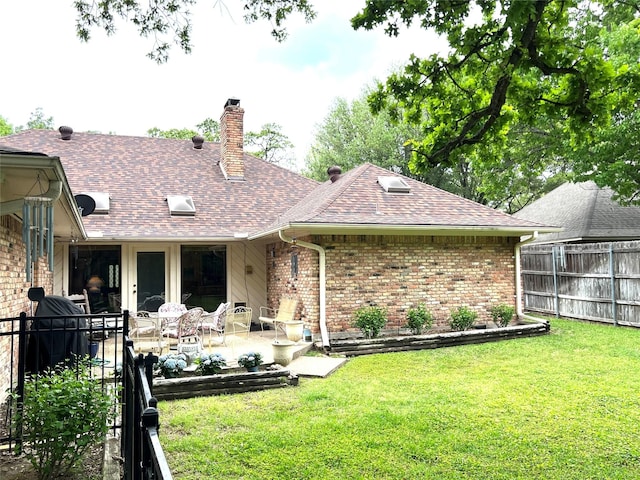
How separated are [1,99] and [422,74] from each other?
14.8ft

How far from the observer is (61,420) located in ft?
11.7

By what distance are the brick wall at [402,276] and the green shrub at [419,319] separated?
34 centimetres

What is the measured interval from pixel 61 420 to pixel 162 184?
10976 mm

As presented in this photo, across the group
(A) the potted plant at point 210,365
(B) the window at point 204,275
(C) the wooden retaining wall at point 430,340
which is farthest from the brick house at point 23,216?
(B) the window at point 204,275

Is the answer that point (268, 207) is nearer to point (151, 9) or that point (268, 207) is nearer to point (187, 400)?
point (187, 400)

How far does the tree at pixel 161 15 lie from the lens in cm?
488

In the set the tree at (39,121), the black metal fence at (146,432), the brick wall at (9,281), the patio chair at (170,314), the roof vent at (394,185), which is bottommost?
the patio chair at (170,314)

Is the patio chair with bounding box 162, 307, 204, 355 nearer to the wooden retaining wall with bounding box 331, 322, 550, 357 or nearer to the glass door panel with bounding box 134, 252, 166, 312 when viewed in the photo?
the wooden retaining wall with bounding box 331, 322, 550, 357

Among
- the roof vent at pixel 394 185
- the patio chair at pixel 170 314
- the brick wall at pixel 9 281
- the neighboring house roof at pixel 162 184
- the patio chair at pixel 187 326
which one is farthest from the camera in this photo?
the neighboring house roof at pixel 162 184

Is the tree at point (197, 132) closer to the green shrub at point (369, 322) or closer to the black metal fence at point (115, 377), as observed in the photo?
the green shrub at point (369, 322)

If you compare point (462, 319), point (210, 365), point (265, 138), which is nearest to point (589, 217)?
point (462, 319)

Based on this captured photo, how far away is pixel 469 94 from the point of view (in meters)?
5.64

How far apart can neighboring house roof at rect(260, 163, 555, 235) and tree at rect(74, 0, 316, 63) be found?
458 centimetres

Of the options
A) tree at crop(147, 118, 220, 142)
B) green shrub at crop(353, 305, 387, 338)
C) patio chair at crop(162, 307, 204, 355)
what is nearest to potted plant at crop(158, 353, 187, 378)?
patio chair at crop(162, 307, 204, 355)
